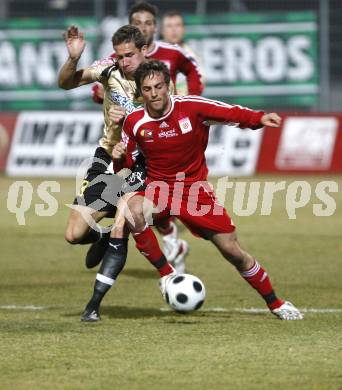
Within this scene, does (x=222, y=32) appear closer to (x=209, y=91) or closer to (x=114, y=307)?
(x=209, y=91)

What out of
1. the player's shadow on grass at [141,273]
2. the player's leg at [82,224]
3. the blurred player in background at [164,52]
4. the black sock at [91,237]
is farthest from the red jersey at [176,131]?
the player's shadow on grass at [141,273]

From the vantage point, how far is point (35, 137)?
73.0 feet

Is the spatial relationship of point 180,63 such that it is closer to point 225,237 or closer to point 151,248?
point 151,248

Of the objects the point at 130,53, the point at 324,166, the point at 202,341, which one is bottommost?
the point at 324,166

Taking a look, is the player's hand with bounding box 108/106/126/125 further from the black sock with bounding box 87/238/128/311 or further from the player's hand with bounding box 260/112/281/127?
the player's hand with bounding box 260/112/281/127

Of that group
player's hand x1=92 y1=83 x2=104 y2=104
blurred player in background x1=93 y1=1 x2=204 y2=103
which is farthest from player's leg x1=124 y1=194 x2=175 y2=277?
blurred player in background x1=93 y1=1 x2=204 y2=103

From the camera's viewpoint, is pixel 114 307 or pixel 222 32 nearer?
pixel 114 307

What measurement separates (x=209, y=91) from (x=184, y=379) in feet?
57.4

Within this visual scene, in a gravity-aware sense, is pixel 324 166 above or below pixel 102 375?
below

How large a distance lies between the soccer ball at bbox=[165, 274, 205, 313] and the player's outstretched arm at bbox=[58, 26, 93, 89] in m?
1.96

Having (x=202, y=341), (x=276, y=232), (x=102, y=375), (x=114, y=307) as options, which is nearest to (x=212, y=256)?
(x=276, y=232)

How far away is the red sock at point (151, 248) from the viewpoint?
841 cm

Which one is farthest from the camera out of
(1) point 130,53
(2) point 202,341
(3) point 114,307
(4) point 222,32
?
(4) point 222,32

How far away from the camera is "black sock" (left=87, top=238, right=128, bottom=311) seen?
26.9 feet
